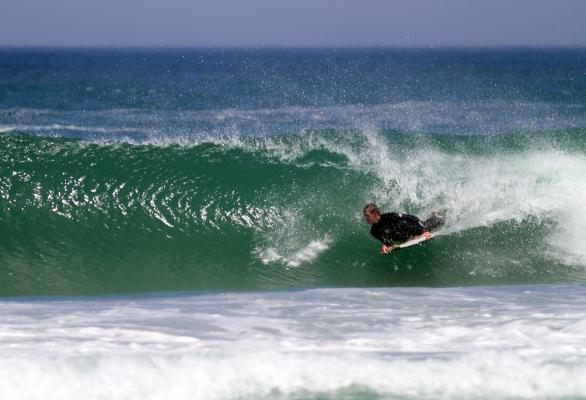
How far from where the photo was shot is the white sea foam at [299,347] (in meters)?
5.48

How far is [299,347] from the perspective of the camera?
6.31m

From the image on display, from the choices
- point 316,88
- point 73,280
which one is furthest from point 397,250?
point 316,88

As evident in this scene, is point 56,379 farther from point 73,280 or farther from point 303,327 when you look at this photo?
point 73,280

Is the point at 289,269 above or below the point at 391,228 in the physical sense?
below

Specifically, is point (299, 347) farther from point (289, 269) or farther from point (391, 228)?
point (289, 269)

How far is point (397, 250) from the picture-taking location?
10328mm

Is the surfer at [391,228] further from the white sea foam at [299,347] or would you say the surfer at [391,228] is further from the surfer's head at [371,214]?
the white sea foam at [299,347]

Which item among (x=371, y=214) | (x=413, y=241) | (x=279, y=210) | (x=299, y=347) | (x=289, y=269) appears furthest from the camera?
(x=279, y=210)

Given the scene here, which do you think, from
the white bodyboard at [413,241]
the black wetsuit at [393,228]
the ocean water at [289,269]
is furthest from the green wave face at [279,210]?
the black wetsuit at [393,228]

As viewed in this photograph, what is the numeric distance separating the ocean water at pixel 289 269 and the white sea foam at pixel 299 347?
2cm

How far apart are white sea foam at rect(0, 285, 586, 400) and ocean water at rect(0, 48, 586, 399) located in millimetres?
21

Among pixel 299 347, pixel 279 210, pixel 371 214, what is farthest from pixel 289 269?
pixel 299 347

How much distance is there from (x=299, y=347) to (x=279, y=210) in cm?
552

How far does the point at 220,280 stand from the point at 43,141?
5.19 meters
